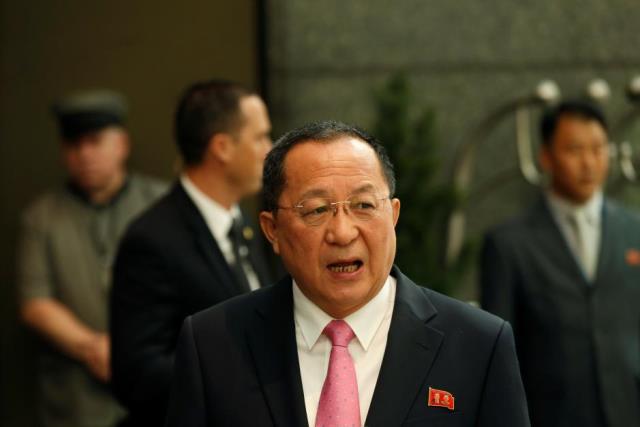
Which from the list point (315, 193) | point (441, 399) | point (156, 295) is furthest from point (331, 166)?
point (156, 295)

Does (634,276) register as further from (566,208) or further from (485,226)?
(485,226)

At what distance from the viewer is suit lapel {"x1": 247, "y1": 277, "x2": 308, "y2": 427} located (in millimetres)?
2553

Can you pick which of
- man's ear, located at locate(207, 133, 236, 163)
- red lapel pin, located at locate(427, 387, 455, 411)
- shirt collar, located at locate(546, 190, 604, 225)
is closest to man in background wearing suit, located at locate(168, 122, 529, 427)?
red lapel pin, located at locate(427, 387, 455, 411)

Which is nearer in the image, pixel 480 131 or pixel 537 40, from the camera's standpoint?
pixel 480 131

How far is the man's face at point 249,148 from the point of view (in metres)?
4.08

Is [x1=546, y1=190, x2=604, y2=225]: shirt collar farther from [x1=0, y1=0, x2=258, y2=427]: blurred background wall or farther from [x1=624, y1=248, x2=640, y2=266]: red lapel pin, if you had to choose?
[x1=0, y1=0, x2=258, y2=427]: blurred background wall

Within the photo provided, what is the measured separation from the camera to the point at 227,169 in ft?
13.3

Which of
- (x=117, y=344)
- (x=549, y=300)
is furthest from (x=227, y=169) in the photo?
(x=549, y=300)

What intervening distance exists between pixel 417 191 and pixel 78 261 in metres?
1.63

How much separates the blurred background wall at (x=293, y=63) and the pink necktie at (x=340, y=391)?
3.60 m

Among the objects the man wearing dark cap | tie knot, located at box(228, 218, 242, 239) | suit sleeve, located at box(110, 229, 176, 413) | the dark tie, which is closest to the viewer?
suit sleeve, located at box(110, 229, 176, 413)

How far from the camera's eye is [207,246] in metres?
3.79

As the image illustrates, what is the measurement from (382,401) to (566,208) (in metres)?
2.32

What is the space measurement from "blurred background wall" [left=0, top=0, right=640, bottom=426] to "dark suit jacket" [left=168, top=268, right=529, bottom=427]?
11.5ft
